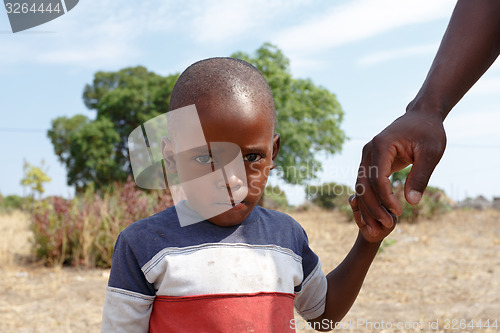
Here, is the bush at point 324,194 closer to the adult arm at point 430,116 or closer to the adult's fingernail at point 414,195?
the adult arm at point 430,116

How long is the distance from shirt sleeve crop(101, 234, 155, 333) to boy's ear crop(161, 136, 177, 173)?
242mm

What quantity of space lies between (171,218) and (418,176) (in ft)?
2.30

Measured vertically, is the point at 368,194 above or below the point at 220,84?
below

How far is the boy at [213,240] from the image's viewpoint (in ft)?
4.16

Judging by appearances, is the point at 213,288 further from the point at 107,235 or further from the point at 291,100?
the point at 291,100

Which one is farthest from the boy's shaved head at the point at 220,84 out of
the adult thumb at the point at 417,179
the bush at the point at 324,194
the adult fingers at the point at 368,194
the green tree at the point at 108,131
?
the green tree at the point at 108,131

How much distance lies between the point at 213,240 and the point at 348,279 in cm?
49

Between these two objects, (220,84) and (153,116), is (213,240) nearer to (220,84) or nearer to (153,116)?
(220,84)

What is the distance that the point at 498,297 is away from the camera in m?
4.49

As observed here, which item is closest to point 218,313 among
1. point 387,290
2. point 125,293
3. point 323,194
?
point 125,293

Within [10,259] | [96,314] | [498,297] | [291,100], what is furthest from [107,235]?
[291,100]

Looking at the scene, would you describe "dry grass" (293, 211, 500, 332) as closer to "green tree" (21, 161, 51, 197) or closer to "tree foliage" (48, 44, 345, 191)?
"green tree" (21, 161, 51, 197)

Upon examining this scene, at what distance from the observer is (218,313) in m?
1.28

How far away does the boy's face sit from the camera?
125 cm
